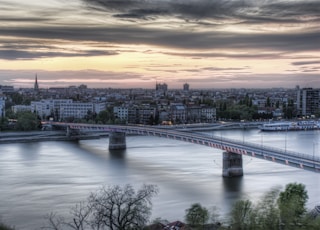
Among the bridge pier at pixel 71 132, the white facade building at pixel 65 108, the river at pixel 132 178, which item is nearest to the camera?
the river at pixel 132 178

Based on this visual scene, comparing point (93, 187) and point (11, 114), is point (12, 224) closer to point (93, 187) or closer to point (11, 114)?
point (93, 187)

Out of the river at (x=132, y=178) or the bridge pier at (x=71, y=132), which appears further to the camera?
the bridge pier at (x=71, y=132)

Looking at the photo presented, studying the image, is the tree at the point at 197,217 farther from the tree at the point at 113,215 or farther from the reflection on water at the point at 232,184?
the reflection on water at the point at 232,184

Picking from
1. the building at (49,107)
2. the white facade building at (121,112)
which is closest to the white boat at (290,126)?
the white facade building at (121,112)

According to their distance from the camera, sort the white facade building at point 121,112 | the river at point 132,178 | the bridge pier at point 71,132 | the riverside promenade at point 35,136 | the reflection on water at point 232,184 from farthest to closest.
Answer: the white facade building at point 121,112 < the bridge pier at point 71,132 < the riverside promenade at point 35,136 < the reflection on water at point 232,184 < the river at point 132,178

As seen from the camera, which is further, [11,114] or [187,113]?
[187,113]

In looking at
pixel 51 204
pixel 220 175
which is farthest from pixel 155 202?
pixel 220 175

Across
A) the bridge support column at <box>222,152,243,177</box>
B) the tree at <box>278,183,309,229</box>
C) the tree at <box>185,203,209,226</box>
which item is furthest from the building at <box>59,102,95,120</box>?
the tree at <box>185,203,209,226</box>
